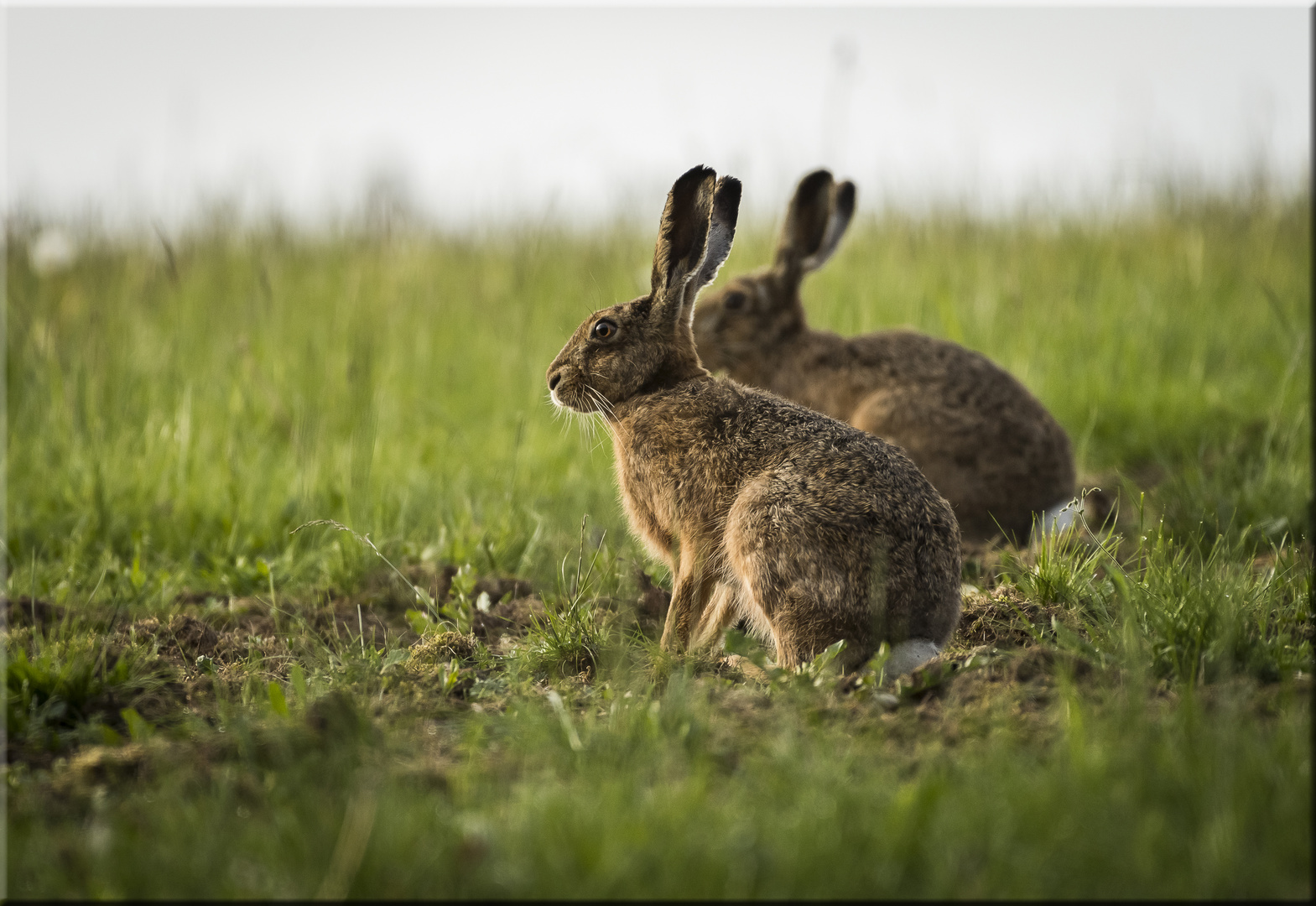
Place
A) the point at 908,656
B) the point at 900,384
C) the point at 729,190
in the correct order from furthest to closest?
the point at 900,384 → the point at 729,190 → the point at 908,656

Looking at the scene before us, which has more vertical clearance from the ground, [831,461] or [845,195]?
[845,195]

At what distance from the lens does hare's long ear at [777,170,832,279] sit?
21.5 feet

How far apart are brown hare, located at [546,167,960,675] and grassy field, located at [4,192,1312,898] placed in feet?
0.68

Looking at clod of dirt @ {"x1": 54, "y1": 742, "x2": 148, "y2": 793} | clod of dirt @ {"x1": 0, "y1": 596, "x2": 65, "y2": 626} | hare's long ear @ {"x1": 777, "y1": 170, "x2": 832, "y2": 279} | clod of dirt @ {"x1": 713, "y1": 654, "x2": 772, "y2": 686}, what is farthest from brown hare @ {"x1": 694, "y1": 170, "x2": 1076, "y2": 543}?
clod of dirt @ {"x1": 0, "y1": 596, "x2": 65, "y2": 626}

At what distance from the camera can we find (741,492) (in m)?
3.69

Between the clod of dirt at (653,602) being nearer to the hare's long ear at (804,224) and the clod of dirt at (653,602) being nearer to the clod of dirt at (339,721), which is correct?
the clod of dirt at (339,721)

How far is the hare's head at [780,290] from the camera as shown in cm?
655

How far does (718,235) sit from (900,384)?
1876mm

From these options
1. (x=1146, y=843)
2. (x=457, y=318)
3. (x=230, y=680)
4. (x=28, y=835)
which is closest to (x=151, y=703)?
(x=230, y=680)

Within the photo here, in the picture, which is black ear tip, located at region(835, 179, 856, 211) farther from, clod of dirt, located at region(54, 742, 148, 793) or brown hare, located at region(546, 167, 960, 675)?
clod of dirt, located at region(54, 742, 148, 793)

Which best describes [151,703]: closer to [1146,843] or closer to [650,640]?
[650,640]

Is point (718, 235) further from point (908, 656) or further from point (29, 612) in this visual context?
point (29, 612)

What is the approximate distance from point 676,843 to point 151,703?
6.60ft

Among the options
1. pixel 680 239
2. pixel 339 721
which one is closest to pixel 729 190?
pixel 680 239
